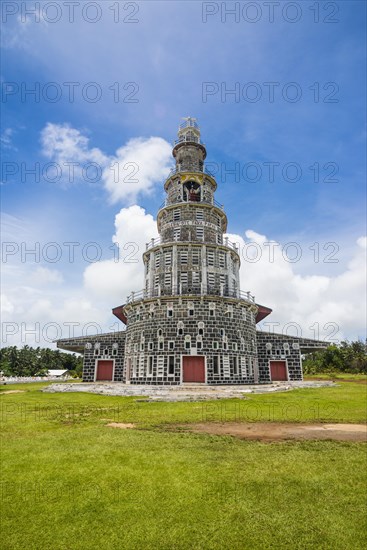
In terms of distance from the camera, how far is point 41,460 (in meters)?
7.86

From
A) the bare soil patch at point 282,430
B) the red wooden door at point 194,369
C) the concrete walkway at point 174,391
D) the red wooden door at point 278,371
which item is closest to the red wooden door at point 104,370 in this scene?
the concrete walkway at point 174,391

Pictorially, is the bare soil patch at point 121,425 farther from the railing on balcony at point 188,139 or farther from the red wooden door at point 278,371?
the railing on balcony at point 188,139

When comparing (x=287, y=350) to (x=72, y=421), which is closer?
(x=72, y=421)

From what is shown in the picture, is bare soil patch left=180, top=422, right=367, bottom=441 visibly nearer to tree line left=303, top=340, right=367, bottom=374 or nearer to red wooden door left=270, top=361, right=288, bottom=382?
red wooden door left=270, top=361, right=288, bottom=382

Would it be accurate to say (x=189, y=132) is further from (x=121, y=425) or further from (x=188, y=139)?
(x=121, y=425)

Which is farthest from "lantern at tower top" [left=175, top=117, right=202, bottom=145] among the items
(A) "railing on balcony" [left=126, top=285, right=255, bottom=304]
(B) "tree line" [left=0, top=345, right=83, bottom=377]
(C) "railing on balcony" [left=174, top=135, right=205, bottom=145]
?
(B) "tree line" [left=0, top=345, right=83, bottom=377]

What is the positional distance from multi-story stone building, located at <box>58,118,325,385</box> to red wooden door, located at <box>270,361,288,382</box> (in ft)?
0.37

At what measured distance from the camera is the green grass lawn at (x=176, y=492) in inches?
193

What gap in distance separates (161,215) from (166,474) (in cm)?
3582

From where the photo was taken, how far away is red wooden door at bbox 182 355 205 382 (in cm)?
3002

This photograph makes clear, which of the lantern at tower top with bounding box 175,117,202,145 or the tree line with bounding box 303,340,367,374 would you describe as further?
the tree line with bounding box 303,340,367,374

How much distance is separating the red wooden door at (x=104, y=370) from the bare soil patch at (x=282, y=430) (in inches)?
1109

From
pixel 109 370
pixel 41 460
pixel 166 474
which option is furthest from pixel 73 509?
pixel 109 370

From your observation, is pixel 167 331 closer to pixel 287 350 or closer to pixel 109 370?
pixel 109 370
